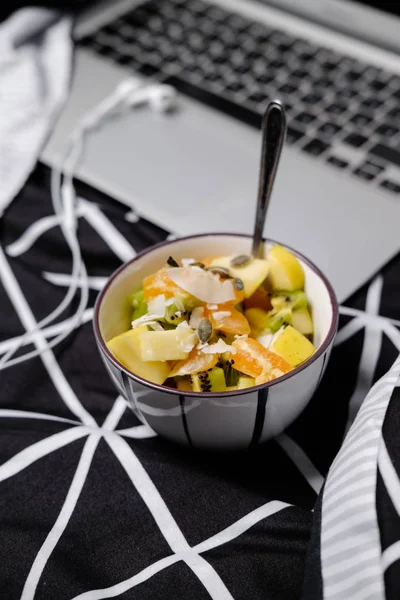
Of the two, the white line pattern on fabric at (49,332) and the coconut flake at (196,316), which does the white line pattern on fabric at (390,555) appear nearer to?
the coconut flake at (196,316)

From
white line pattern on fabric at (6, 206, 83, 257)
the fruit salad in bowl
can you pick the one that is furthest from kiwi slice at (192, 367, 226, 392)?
white line pattern on fabric at (6, 206, 83, 257)

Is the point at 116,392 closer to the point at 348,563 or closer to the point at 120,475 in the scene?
the point at 120,475

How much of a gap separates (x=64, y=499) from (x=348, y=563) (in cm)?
25

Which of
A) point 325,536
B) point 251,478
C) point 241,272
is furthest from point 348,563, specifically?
point 241,272

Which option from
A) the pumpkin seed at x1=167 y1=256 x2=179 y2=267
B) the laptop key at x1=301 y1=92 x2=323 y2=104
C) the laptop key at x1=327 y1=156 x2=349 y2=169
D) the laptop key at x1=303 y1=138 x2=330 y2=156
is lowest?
the pumpkin seed at x1=167 y1=256 x2=179 y2=267

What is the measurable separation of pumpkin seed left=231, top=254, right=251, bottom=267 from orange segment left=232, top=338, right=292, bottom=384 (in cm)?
10

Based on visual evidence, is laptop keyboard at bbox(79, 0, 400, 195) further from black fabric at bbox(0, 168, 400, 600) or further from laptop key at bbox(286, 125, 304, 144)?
black fabric at bbox(0, 168, 400, 600)

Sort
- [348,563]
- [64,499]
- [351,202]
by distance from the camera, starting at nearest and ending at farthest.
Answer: [348,563], [64,499], [351,202]

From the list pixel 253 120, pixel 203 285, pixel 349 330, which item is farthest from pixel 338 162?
pixel 203 285

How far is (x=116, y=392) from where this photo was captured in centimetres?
68

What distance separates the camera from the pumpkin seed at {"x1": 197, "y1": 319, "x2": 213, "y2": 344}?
22.1 inches

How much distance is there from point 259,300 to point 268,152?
13cm

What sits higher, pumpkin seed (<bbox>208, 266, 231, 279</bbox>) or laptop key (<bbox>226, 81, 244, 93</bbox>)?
laptop key (<bbox>226, 81, 244, 93</bbox>)

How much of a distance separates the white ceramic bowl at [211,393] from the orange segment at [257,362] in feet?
0.05
